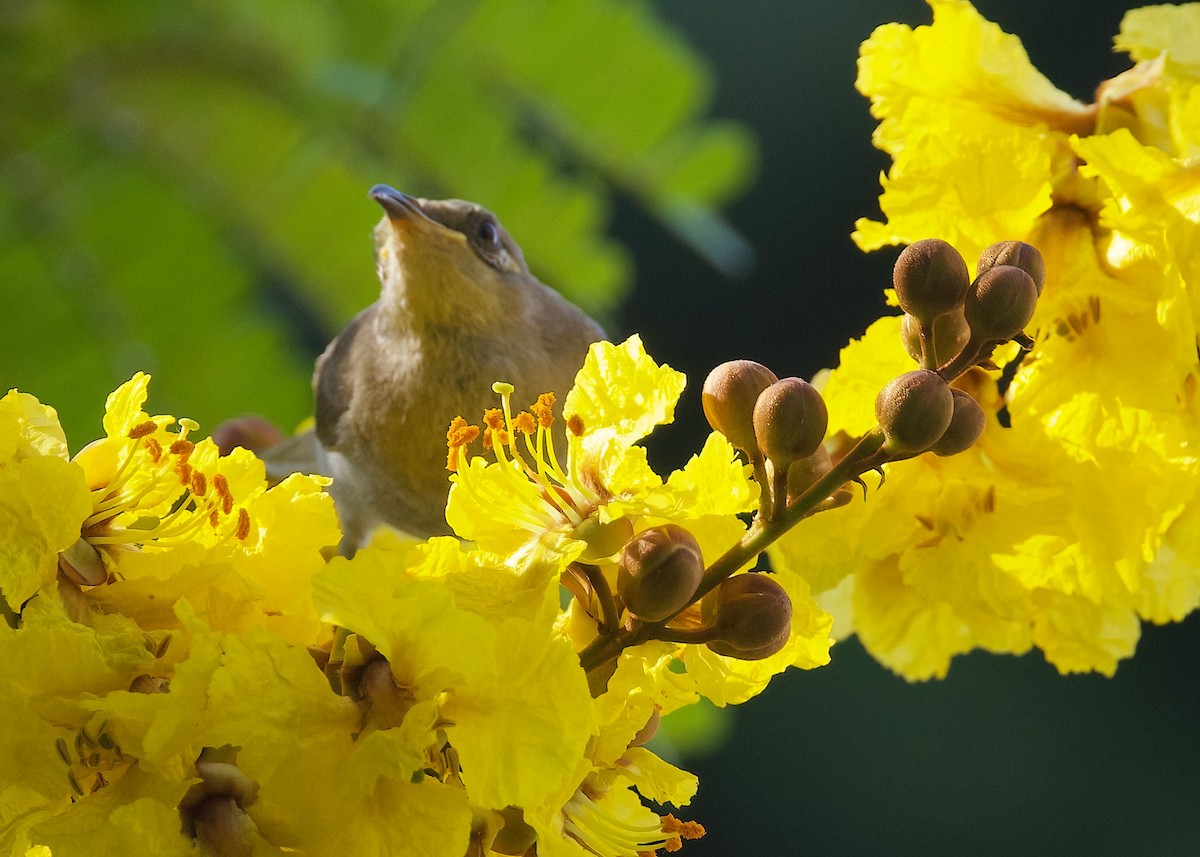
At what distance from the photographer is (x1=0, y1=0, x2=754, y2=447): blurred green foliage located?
2.10 metres

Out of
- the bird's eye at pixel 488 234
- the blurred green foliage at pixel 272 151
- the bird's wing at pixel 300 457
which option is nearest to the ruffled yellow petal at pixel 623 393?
the bird's wing at pixel 300 457

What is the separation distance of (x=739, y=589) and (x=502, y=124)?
161cm

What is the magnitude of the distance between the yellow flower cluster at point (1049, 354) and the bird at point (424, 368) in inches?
33.2

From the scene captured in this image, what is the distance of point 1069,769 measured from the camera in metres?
6.44

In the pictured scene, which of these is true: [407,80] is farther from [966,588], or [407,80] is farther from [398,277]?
[966,588]

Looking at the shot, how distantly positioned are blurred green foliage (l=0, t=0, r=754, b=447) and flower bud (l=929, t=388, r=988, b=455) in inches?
55.4

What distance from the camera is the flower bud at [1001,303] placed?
2.17 ft

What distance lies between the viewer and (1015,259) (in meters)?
0.70

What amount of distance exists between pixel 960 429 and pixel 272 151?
5.62ft

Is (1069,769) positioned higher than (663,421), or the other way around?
(663,421)

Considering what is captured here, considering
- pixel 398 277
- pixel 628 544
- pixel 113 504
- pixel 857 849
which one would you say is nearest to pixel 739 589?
pixel 628 544

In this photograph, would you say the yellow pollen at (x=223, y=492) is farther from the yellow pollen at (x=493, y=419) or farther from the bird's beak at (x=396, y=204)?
the bird's beak at (x=396, y=204)

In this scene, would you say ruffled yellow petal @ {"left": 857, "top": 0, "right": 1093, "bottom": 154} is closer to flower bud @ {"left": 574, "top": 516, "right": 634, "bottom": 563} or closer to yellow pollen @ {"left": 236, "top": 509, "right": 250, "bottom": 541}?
flower bud @ {"left": 574, "top": 516, "right": 634, "bottom": 563}

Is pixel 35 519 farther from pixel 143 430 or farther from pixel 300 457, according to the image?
pixel 300 457
